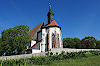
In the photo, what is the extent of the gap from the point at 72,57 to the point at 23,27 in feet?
59.4

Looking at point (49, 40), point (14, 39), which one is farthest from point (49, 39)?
point (14, 39)

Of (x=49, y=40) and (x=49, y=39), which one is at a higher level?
(x=49, y=39)

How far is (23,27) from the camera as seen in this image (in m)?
33.3

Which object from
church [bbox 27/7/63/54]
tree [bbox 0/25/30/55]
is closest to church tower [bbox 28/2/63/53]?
church [bbox 27/7/63/54]

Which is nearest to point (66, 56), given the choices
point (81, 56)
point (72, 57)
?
point (72, 57)

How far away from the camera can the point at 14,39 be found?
101 ft

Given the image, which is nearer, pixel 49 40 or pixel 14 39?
pixel 14 39

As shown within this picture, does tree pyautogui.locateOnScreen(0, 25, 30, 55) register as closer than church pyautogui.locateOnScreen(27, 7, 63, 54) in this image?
Yes

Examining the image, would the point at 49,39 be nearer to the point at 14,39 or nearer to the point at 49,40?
the point at 49,40

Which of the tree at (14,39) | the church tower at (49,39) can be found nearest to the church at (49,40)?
the church tower at (49,39)

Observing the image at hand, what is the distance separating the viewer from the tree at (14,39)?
30.4 m

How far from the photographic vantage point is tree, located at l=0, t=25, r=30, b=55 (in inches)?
1198

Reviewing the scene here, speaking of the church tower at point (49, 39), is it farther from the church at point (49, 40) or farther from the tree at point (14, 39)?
the tree at point (14, 39)

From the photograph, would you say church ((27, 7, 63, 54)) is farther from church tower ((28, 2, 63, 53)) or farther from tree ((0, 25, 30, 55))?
tree ((0, 25, 30, 55))
